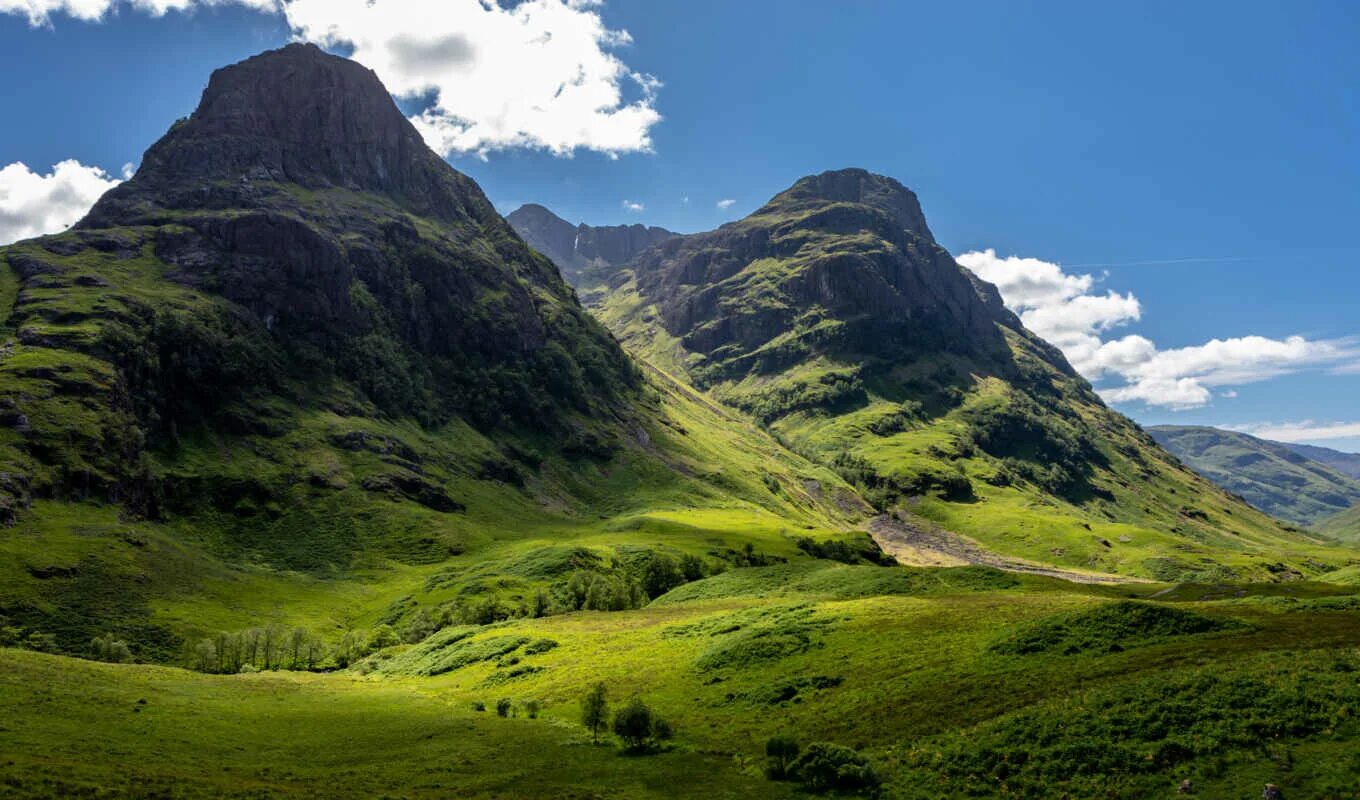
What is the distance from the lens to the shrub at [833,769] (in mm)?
38656

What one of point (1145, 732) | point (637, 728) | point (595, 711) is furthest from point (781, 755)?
point (1145, 732)

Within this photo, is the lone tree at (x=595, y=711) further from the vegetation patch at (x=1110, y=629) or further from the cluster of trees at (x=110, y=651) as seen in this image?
the cluster of trees at (x=110, y=651)

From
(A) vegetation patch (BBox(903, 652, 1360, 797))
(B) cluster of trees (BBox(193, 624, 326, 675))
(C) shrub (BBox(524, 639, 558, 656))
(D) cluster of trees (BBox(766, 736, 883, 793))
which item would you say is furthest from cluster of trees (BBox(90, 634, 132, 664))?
(A) vegetation patch (BBox(903, 652, 1360, 797))

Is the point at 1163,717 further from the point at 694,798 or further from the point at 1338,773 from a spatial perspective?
the point at 694,798

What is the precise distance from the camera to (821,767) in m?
39.5

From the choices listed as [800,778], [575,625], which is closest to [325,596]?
[575,625]

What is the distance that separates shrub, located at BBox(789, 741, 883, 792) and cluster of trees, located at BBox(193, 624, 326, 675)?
93.9 metres

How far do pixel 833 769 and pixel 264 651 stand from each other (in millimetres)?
107182

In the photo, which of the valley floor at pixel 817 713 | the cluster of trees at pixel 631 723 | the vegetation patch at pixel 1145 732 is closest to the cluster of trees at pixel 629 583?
the valley floor at pixel 817 713

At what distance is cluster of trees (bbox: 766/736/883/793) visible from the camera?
3869cm

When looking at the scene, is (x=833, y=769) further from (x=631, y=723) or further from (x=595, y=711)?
(x=595, y=711)

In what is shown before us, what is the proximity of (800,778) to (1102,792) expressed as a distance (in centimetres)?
1529

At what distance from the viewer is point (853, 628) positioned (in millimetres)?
70500

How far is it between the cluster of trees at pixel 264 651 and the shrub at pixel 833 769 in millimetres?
93865
